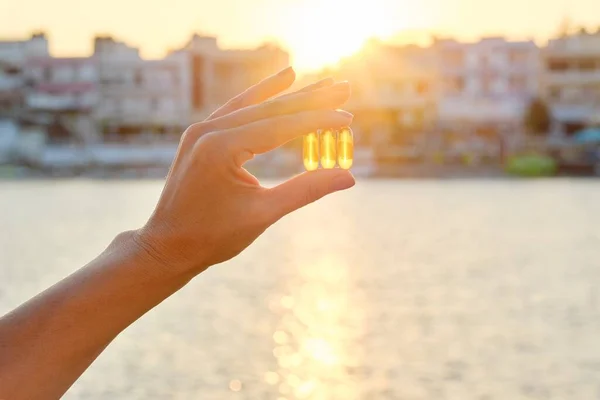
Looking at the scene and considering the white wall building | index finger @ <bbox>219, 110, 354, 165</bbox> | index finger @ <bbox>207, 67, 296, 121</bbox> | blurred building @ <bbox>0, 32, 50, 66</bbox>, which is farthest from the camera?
blurred building @ <bbox>0, 32, 50, 66</bbox>

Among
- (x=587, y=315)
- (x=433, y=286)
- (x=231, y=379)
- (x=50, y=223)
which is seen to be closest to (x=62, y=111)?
(x=50, y=223)

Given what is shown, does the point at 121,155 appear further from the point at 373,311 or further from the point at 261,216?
the point at 261,216

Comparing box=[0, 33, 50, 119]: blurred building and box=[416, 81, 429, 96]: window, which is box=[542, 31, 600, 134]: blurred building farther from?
box=[0, 33, 50, 119]: blurred building

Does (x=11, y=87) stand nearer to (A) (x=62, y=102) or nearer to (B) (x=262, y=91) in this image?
(A) (x=62, y=102)

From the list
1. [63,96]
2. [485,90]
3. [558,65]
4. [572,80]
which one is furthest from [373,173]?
[63,96]

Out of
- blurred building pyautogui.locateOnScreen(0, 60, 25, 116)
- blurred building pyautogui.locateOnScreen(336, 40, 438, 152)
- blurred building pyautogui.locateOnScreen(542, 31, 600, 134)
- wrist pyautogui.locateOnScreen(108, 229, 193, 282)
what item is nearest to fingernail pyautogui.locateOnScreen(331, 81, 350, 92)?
wrist pyautogui.locateOnScreen(108, 229, 193, 282)
